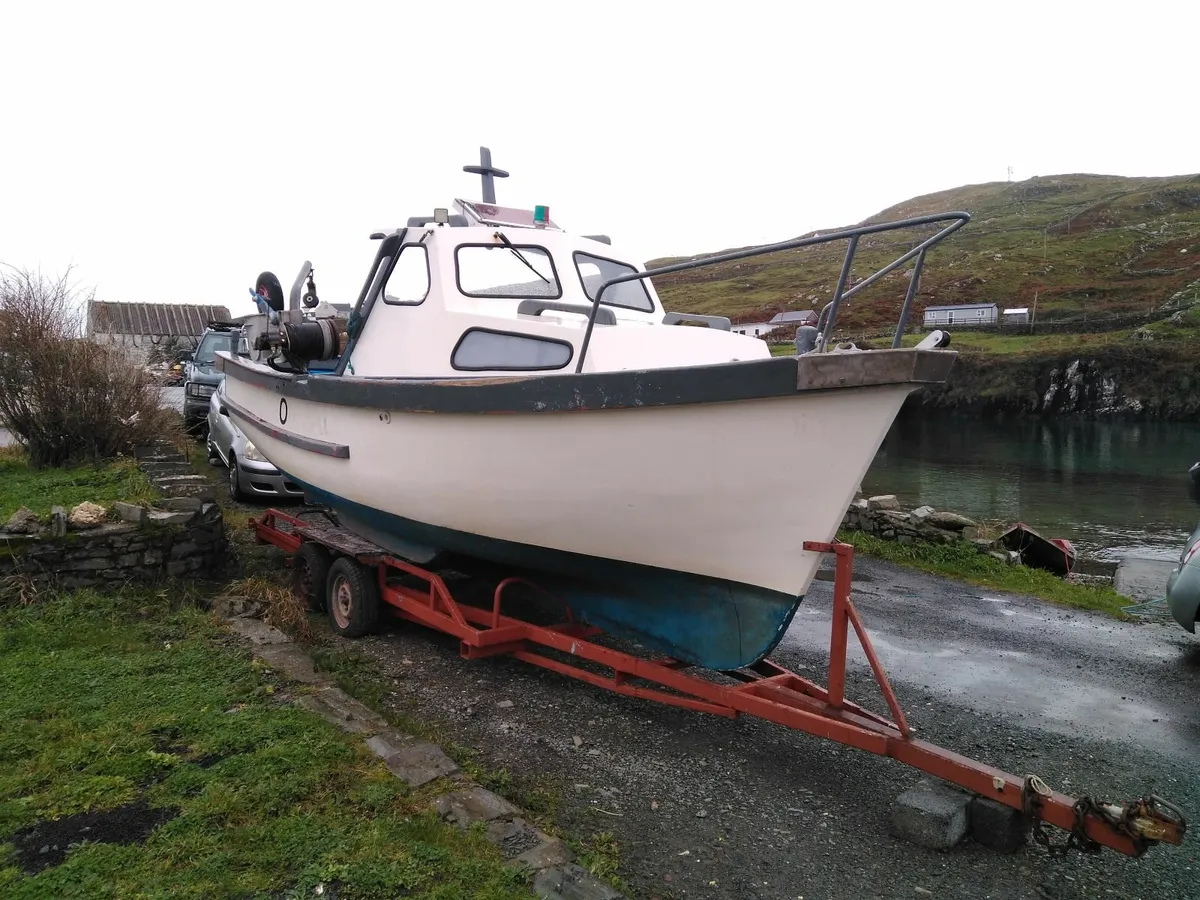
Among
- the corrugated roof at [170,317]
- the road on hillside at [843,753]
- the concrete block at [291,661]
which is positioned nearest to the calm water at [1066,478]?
the road on hillside at [843,753]

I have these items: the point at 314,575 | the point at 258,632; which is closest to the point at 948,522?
the point at 314,575

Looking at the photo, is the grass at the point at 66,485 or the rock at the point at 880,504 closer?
the grass at the point at 66,485

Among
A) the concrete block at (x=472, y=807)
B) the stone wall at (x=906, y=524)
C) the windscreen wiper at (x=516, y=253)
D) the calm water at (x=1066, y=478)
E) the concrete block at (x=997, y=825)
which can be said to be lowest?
the calm water at (x=1066, y=478)

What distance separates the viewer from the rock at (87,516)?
19.6 feet

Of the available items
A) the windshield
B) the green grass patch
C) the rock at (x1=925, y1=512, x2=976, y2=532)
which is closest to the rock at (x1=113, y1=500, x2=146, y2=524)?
the green grass patch

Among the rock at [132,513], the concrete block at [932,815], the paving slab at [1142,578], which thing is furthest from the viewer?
the paving slab at [1142,578]

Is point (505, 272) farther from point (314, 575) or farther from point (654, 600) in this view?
point (314, 575)

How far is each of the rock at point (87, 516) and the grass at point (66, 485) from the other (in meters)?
0.50

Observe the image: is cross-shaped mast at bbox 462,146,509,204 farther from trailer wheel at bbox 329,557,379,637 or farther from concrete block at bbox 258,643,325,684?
concrete block at bbox 258,643,325,684

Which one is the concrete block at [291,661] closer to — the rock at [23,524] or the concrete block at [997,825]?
the rock at [23,524]

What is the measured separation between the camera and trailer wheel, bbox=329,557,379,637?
19.0 feet

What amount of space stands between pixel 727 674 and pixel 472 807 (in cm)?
202

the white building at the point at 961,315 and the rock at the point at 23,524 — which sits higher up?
the white building at the point at 961,315

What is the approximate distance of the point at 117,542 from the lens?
605 centimetres
